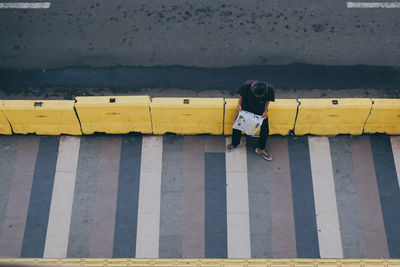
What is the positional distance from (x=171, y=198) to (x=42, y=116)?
10.4ft

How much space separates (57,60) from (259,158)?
5542 millimetres

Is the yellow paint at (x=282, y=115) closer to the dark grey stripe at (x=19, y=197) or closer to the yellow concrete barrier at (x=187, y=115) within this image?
the yellow concrete barrier at (x=187, y=115)

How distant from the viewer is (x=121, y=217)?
338 inches

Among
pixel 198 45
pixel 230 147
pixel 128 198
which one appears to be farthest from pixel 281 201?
pixel 198 45

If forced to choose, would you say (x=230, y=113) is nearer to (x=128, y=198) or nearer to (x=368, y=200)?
(x=128, y=198)

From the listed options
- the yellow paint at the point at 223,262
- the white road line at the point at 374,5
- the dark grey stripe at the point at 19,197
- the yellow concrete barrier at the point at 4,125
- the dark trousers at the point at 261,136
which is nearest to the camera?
the yellow paint at the point at 223,262

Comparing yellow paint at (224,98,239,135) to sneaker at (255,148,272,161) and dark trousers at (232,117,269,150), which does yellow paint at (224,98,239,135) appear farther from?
sneaker at (255,148,272,161)

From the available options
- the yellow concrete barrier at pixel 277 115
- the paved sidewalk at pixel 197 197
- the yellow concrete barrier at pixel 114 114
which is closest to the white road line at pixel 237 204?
the paved sidewalk at pixel 197 197

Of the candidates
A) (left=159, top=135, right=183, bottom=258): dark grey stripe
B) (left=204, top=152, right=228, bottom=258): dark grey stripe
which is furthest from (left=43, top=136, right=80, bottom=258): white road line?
Answer: (left=204, top=152, right=228, bottom=258): dark grey stripe

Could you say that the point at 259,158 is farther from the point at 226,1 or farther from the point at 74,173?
the point at 226,1

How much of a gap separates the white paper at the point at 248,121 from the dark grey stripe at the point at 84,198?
314cm

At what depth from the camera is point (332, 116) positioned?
Result: 8.96 meters

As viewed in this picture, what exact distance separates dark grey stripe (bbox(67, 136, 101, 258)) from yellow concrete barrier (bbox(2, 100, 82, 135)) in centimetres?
45

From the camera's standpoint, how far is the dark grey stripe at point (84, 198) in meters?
8.30
